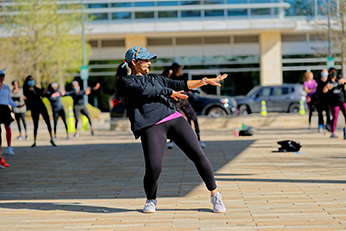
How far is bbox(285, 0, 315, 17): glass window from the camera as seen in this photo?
33688 mm

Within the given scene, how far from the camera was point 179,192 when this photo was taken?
6.31m

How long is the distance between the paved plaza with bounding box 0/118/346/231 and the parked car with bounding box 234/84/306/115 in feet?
46.8

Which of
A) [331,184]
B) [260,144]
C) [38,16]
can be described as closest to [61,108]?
[260,144]

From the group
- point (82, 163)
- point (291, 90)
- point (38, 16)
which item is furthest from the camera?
point (38, 16)

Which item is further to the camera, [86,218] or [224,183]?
[224,183]

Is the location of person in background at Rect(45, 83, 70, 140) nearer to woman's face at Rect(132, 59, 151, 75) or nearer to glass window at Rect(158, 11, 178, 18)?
woman's face at Rect(132, 59, 151, 75)

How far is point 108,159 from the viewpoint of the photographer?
10.3 metres

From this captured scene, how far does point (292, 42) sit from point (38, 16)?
18608 millimetres

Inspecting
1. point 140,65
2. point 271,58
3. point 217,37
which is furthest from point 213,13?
point 140,65

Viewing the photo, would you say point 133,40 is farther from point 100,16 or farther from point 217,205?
point 217,205

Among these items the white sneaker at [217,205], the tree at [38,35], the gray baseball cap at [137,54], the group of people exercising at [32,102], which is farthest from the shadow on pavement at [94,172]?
the tree at [38,35]

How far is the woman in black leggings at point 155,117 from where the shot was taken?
196 inches

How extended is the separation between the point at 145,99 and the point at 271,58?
1310 inches

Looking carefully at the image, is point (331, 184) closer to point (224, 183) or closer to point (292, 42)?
point (224, 183)
